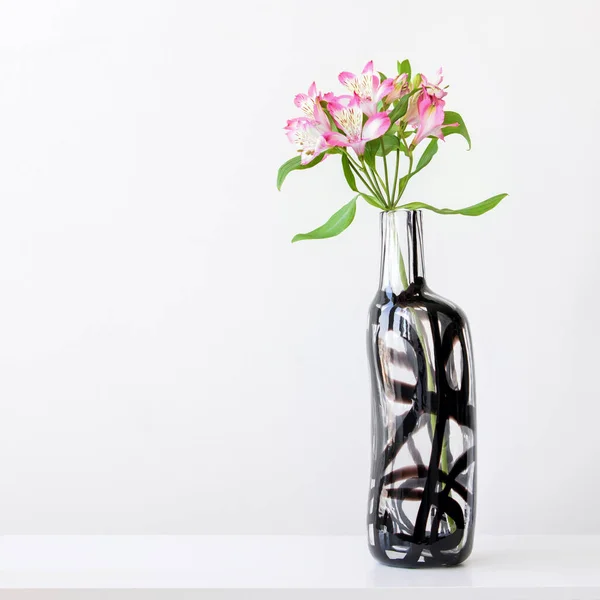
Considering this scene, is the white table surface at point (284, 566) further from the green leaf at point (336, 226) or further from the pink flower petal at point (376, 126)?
the pink flower petal at point (376, 126)

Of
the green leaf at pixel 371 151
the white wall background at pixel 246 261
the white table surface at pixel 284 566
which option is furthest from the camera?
the white wall background at pixel 246 261

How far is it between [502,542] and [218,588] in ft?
1.52

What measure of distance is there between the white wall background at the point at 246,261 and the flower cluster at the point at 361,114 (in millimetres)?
369

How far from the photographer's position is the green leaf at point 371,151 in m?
0.94

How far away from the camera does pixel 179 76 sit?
4.33 feet

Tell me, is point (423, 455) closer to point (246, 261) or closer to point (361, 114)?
point (361, 114)

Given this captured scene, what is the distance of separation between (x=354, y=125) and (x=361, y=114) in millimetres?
15

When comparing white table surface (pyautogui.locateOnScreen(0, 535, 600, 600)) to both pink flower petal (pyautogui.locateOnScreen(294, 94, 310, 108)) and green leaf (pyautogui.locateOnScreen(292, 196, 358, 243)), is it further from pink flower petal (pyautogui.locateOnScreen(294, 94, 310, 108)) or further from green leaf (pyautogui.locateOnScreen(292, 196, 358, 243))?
pink flower petal (pyautogui.locateOnScreen(294, 94, 310, 108))

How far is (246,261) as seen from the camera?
1315 mm

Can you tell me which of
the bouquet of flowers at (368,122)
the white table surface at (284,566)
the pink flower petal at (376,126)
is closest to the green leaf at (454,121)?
the bouquet of flowers at (368,122)

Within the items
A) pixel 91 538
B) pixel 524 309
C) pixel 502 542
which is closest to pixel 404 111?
pixel 524 309

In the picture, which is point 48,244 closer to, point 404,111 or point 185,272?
point 185,272

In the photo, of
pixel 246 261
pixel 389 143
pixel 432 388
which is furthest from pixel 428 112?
pixel 246 261

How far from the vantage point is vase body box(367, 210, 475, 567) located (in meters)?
0.91
